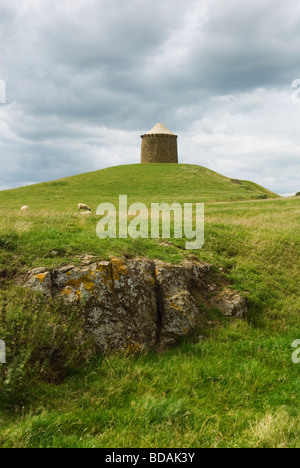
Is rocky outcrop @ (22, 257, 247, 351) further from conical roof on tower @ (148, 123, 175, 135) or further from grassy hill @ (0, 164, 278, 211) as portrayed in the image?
conical roof on tower @ (148, 123, 175, 135)

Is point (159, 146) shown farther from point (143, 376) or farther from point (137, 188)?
point (143, 376)

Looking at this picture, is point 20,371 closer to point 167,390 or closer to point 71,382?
point 71,382

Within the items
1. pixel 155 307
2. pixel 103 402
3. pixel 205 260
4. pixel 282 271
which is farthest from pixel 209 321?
pixel 282 271

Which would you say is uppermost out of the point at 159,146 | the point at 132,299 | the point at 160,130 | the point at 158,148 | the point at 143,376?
the point at 160,130

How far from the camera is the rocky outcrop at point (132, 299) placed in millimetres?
7891

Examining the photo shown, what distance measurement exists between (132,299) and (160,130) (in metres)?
79.5

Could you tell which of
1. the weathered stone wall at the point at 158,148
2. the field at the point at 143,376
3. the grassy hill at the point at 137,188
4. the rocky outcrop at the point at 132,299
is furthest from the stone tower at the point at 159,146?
the rocky outcrop at the point at 132,299

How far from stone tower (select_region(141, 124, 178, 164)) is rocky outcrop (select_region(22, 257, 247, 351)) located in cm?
7487

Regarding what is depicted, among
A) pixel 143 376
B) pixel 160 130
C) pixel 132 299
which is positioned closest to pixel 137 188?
pixel 160 130

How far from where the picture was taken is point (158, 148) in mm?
82062

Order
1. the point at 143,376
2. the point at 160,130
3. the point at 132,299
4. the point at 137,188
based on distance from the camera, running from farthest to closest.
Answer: the point at 160,130 < the point at 137,188 < the point at 132,299 < the point at 143,376

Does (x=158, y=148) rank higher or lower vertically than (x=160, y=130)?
lower

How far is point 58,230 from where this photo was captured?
441 inches

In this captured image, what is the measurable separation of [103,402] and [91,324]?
79.4 inches
